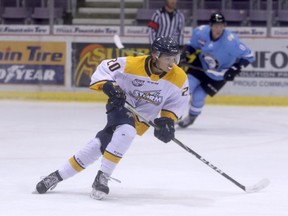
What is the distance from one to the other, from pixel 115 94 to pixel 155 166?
4.53ft

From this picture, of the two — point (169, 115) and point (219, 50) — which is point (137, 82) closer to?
point (169, 115)

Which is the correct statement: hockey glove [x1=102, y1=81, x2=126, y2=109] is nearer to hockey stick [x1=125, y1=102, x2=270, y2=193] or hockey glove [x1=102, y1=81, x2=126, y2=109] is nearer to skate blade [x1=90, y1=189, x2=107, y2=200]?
hockey stick [x1=125, y1=102, x2=270, y2=193]

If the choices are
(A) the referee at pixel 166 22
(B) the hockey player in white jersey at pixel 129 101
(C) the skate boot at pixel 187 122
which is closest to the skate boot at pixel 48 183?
(B) the hockey player in white jersey at pixel 129 101

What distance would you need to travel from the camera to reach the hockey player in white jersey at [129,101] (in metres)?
3.99

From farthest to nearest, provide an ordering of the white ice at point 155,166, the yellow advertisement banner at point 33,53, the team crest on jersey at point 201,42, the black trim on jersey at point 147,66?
the yellow advertisement banner at point 33,53, the team crest on jersey at point 201,42, the black trim on jersey at point 147,66, the white ice at point 155,166

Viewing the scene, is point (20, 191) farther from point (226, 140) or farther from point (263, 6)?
point (263, 6)

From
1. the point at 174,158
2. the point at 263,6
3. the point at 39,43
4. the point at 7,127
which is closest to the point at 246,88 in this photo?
the point at 263,6

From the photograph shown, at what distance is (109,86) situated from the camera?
157 inches

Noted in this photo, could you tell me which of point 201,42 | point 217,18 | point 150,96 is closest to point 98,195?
point 150,96

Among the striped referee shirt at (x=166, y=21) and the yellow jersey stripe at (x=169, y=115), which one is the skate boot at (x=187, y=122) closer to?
the striped referee shirt at (x=166, y=21)

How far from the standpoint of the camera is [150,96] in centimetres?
416

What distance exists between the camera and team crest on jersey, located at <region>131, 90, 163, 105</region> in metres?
4.14

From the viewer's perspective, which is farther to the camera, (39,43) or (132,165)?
(39,43)

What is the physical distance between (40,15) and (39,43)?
80cm
